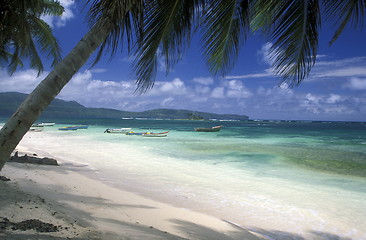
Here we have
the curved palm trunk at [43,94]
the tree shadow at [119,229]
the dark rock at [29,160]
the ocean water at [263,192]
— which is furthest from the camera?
the dark rock at [29,160]

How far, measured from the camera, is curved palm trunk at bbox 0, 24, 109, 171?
2.01 m

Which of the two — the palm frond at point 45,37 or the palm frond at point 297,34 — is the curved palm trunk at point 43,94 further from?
the palm frond at point 45,37

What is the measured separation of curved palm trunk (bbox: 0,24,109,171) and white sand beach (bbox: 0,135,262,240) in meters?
1.01

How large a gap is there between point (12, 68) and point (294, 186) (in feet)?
36.0

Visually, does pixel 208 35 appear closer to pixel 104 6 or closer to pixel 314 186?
pixel 104 6

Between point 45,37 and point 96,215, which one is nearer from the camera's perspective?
point 96,215

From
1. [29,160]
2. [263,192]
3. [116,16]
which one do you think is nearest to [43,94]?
[116,16]

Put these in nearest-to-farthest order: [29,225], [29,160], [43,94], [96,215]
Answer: [43,94] < [29,225] < [96,215] < [29,160]

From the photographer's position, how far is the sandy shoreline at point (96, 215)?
3.13m

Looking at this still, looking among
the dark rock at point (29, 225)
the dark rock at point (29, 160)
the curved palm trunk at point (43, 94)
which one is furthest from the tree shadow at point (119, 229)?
the dark rock at point (29, 160)

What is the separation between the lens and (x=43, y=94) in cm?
214

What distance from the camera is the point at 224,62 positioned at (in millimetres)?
3451

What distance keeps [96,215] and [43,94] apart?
2440 mm

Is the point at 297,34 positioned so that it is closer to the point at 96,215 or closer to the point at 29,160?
the point at 96,215
